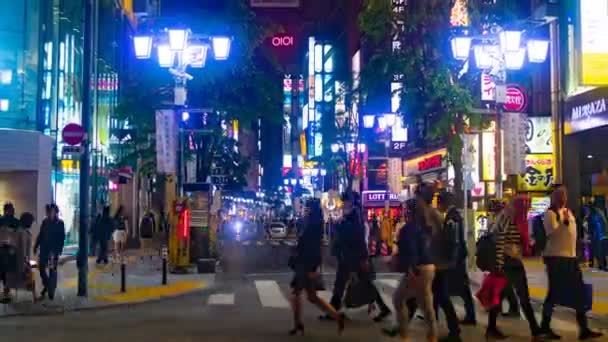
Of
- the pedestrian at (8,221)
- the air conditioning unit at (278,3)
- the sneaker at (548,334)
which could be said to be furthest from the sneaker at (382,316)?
the air conditioning unit at (278,3)

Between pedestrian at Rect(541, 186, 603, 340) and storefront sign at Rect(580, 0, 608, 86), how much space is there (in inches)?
340

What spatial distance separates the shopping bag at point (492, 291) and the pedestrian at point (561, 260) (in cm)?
65

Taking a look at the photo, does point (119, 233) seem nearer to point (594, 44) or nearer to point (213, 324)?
point (213, 324)

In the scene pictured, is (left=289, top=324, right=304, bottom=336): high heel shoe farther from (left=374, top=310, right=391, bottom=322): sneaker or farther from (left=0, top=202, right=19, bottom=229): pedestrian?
(left=0, top=202, right=19, bottom=229): pedestrian

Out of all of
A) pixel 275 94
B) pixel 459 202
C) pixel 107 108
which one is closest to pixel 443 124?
pixel 459 202

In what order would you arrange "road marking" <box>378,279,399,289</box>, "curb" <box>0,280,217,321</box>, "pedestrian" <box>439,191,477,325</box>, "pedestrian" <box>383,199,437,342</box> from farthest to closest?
"road marking" <box>378,279,399,289</box>
"curb" <box>0,280,217,321</box>
"pedestrian" <box>439,191,477,325</box>
"pedestrian" <box>383,199,437,342</box>

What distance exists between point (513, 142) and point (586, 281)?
14.6 ft

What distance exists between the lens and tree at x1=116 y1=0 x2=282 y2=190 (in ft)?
89.9

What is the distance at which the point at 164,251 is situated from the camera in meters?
21.3

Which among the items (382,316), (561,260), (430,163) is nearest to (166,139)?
(382,316)

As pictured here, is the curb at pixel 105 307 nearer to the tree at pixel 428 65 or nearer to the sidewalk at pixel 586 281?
the sidewalk at pixel 586 281

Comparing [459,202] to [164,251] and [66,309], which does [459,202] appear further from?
[66,309]

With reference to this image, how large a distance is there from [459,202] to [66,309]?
41.7 ft

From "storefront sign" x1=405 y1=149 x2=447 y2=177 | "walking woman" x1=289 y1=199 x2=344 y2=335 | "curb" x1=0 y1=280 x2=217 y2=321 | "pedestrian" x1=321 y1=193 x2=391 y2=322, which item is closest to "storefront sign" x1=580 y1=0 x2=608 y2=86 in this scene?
"pedestrian" x1=321 y1=193 x2=391 y2=322
